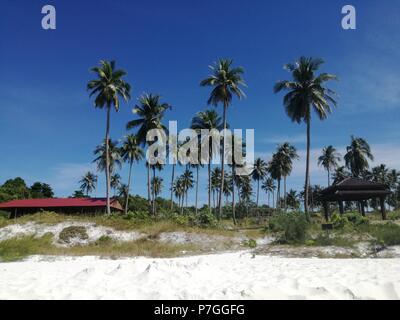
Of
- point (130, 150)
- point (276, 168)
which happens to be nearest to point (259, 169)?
point (276, 168)

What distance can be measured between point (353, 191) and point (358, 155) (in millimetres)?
29470

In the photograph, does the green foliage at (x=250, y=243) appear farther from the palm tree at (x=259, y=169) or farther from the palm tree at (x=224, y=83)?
the palm tree at (x=259, y=169)

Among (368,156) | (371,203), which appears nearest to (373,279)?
(368,156)

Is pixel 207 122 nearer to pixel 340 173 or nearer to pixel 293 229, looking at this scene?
pixel 293 229

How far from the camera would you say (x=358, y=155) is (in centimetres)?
5847

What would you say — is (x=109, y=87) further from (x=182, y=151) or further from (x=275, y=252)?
(x=275, y=252)

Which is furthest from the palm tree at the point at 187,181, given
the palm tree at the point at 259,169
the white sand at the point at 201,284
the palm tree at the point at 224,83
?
the white sand at the point at 201,284

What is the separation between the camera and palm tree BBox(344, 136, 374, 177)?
58.3 m

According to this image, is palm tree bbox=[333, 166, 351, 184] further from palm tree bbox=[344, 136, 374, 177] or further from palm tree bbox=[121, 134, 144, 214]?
palm tree bbox=[121, 134, 144, 214]

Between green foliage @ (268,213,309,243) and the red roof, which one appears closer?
green foliage @ (268,213,309,243)

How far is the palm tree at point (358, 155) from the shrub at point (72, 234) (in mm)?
47877

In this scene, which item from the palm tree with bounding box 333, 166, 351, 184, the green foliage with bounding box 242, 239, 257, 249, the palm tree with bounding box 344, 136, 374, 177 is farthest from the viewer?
the palm tree with bounding box 333, 166, 351, 184

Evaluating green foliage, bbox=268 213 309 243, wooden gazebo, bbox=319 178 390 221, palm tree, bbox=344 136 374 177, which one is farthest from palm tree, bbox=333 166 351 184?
green foliage, bbox=268 213 309 243

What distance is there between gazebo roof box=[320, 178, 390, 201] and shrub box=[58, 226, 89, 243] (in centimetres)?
2066
